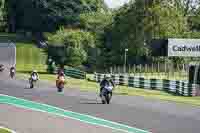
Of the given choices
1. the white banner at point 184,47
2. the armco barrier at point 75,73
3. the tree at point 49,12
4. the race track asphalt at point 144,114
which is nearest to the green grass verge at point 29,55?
the tree at point 49,12

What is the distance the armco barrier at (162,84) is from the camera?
44997 millimetres

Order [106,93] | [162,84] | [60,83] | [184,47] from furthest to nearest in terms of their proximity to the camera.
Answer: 1. [162,84]
2. [184,47]
3. [60,83]
4. [106,93]

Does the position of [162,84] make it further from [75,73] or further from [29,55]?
[29,55]

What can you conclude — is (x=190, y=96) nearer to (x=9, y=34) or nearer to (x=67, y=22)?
(x=67, y=22)

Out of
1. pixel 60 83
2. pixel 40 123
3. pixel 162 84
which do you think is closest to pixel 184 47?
pixel 162 84

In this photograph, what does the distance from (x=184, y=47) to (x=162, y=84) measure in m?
3.44

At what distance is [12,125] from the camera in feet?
68.8

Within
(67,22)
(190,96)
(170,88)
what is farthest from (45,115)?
(67,22)

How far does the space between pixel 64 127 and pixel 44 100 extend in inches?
486

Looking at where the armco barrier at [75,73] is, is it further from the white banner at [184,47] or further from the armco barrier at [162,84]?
the white banner at [184,47]

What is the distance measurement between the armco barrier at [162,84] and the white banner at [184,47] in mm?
2403

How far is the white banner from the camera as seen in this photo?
49.8 metres

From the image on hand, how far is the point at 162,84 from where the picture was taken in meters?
50.9

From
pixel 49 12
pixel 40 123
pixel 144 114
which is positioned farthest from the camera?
pixel 49 12
